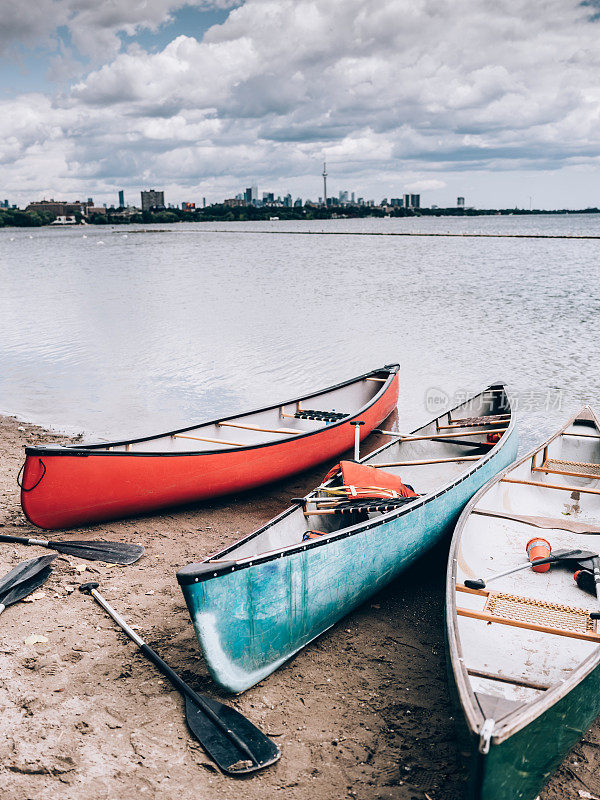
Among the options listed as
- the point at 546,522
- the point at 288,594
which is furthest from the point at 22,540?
the point at 546,522

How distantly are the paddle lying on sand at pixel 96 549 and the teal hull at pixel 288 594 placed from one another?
7.40ft

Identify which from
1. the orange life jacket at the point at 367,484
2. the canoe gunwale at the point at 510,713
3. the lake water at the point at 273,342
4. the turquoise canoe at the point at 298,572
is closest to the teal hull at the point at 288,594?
the turquoise canoe at the point at 298,572

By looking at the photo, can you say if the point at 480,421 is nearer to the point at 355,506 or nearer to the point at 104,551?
the point at 355,506

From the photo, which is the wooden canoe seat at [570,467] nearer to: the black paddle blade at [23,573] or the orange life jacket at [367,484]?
the orange life jacket at [367,484]

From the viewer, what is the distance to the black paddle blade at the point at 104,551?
21.5 feet

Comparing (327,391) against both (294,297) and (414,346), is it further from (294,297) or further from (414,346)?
(294,297)

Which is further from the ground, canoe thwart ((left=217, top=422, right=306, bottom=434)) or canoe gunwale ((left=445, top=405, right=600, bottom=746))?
canoe thwart ((left=217, top=422, right=306, bottom=434))

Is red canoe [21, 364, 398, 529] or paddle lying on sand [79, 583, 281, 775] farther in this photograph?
red canoe [21, 364, 398, 529]

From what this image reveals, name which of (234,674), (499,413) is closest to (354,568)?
(234,674)

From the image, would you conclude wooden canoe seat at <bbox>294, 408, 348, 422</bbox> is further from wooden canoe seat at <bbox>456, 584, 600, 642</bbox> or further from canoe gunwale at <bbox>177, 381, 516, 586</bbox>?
wooden canoe seat at <bbox>456, 584, 600, 642</bbox>

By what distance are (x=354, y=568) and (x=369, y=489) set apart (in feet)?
3.77

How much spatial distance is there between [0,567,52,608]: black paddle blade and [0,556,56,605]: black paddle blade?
0.01 meters

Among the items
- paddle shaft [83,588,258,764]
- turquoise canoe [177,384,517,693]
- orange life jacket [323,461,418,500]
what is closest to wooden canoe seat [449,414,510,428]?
turquoise canoe [177,384,517,693]

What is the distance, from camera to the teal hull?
444cm
